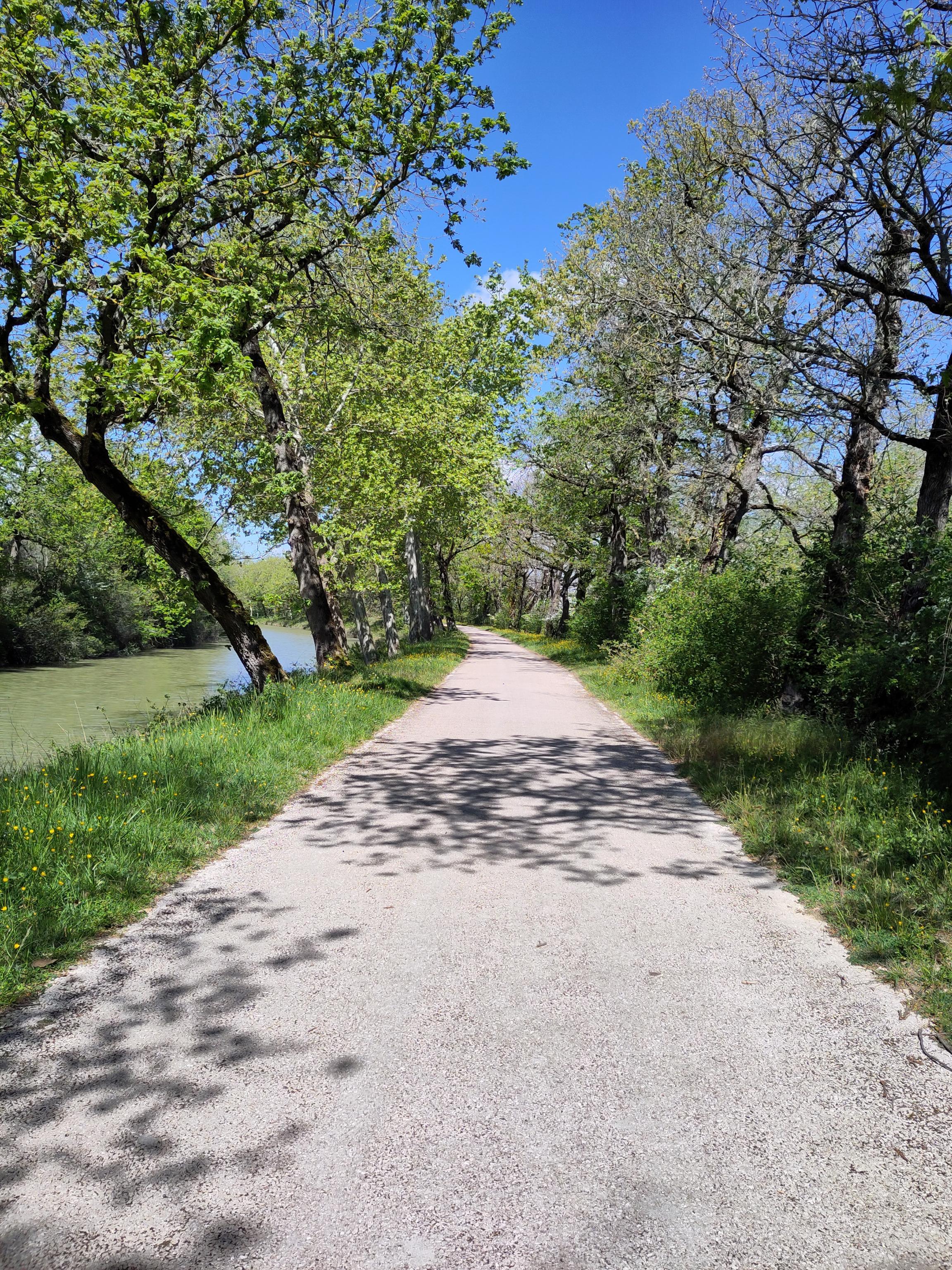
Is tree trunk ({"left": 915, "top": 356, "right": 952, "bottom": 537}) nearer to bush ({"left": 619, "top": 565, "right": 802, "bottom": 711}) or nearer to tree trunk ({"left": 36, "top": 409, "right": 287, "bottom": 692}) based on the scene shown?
bush ({"left": 619, "top": 565, "right": 802, "bottom": 711})

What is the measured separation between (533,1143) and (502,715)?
1021cm

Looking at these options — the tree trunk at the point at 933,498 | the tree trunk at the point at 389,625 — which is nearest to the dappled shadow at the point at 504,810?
the tree trunk at the point at 933,498

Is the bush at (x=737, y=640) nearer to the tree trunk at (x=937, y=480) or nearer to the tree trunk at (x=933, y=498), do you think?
the tree trunk at (x=933, y=498)

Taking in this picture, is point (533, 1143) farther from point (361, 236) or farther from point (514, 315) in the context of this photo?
point (514, 315)

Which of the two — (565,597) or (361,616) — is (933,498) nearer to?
(361,616)

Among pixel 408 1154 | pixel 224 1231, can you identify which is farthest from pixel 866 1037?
pixel 224 1231

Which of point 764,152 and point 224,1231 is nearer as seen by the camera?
point 224,1231

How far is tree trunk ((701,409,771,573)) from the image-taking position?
13.7 meters

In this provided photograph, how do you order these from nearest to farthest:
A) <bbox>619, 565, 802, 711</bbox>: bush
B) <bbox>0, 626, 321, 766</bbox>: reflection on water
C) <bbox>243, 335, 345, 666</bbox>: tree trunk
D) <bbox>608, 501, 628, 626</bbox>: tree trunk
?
<bbox>619, 565, 802, 711</bbox>: bush → <bbox>243, 335, 345, 666</bbox>: tree trunk → <bbox>0, 626, 321, 766</bbox>: reflection on water → <bbox>608, 501, 628, 626</bbox>: tree trunk

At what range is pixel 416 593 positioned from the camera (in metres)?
28.7

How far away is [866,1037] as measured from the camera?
3.18m

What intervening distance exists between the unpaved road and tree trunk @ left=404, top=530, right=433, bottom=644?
21515 mm

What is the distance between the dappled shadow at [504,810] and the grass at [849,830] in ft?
1.70

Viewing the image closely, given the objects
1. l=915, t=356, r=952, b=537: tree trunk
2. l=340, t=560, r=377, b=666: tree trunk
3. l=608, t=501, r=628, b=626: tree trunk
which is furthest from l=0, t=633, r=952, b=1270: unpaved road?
l=608, t=501, r=628, b=626: tree trunk
